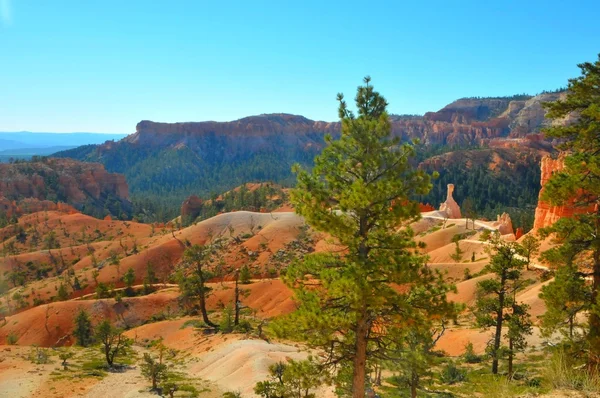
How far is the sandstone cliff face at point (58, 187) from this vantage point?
116m

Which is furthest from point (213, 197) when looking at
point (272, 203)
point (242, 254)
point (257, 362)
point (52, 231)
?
point (257, 362)

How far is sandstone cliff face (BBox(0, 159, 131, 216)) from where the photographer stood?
380 feet

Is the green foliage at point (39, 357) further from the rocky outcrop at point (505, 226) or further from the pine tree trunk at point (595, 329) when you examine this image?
the rocky outcrop at point (505, 226)

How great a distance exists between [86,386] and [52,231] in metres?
72.4

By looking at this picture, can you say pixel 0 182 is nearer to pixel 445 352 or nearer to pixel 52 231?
pixel 52 231

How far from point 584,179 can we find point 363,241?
7.80 meters

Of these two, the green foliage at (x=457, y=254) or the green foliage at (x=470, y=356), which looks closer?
the green foliage at (x=470, y=356)

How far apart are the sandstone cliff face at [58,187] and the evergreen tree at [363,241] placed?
120 metres

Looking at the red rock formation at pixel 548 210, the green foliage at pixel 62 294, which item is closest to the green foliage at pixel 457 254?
the red rock formation at pixel 548 210

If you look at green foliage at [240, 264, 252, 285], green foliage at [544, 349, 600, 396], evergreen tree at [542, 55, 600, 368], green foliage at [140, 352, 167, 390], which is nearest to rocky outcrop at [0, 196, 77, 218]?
green foliage at [240, 264, 252, 285]

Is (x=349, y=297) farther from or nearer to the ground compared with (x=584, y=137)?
nearer to the ground

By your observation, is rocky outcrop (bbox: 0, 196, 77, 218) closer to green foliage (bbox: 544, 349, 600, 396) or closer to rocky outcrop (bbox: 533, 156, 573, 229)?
rocky outcrop (bbox: 533, 156, 573, 229)

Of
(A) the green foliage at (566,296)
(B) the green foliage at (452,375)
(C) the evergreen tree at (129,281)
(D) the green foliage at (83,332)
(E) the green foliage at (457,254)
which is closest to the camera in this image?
(A) the green foliage at (566,296)

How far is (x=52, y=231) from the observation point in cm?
8650
